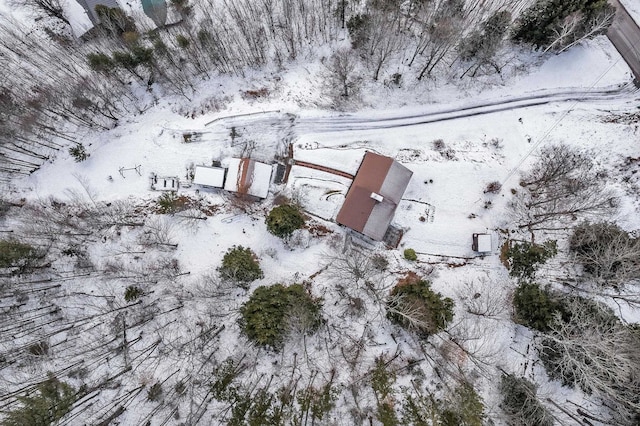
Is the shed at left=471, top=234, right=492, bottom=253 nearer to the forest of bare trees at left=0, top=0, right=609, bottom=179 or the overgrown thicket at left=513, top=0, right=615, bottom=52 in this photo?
the forest of bare trees at left=0, top=0, right=609, bottom=179

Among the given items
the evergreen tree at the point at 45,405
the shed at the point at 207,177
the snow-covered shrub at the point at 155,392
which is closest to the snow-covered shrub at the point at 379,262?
the shed at the point at 207,177

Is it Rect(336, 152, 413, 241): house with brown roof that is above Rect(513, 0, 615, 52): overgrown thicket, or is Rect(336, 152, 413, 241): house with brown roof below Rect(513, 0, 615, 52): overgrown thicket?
below

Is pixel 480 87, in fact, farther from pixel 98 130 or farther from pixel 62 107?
pixel 62 107

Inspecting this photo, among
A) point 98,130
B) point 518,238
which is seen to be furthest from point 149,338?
point 518,238

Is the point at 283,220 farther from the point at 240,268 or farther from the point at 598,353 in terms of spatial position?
the point at 598,353

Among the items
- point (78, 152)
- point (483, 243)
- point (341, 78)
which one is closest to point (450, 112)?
point (341, 78)

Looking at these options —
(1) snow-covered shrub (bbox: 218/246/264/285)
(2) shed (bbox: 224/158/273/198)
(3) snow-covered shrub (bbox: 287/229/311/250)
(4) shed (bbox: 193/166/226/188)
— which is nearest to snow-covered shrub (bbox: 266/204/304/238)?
(3) snow-covered shrub (bbox: 287/229/311/250)

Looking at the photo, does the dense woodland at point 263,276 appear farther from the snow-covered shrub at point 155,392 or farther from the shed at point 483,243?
the shed at point 483,243
